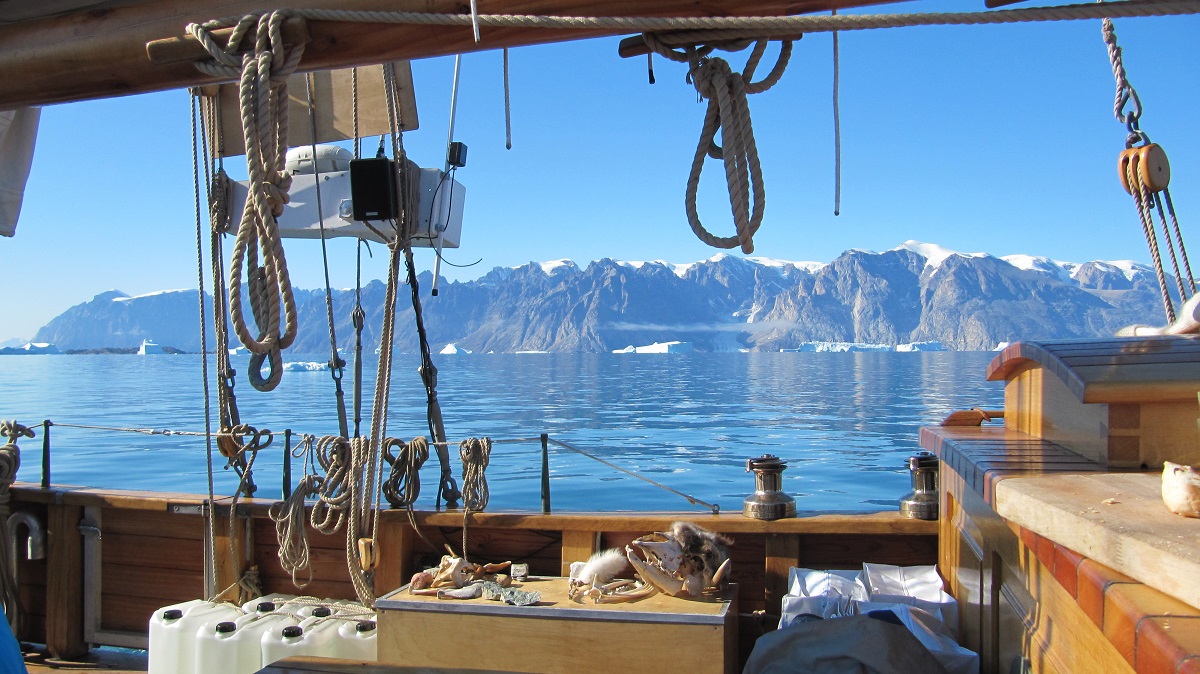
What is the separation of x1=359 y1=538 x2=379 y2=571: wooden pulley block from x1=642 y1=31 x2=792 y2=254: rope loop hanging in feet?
8.02

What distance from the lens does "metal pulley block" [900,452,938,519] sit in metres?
3.35

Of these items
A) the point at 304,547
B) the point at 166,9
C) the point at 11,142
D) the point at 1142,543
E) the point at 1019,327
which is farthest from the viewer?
the point at 1019,327

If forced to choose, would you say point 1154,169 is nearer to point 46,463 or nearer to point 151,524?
point 151,524

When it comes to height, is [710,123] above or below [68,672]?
above

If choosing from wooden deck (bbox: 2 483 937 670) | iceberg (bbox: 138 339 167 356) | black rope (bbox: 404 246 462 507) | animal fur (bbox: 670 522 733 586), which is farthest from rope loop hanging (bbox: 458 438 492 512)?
iceberg (bbox: 138 339 167 356)

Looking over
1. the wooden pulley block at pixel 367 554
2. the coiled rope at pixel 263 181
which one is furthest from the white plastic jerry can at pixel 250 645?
the coiled rope at pixel 263 181

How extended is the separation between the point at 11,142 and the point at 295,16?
1.78 meters

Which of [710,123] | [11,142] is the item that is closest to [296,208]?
[11,142]

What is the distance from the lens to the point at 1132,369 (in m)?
1.85

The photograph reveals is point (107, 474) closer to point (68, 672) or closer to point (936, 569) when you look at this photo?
point (68, 672)

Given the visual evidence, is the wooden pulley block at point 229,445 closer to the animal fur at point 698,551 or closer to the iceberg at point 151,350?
the animal fur at point 698,551

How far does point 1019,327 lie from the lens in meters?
181

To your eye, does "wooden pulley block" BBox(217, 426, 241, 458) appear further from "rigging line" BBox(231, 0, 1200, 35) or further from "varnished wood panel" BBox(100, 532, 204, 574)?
"rigging line" BBox(231, 0, 1200, 35)

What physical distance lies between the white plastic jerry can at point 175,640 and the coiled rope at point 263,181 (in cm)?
213
